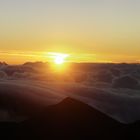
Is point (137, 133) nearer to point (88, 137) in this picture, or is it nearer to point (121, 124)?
point (121, 124)

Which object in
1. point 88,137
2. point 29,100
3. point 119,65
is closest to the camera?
point 88,137

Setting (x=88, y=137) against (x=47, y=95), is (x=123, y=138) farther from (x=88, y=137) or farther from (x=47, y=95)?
(x=47, y=95)

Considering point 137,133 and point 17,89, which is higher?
point 17,89

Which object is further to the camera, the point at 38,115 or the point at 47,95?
the point at 47,95

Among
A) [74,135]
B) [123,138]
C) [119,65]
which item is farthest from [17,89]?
[119,65]

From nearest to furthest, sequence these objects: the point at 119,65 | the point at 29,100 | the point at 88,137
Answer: the point at 88,137, the point at 29,100, the point at 119,65

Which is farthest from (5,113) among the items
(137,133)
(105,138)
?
(137,133)
